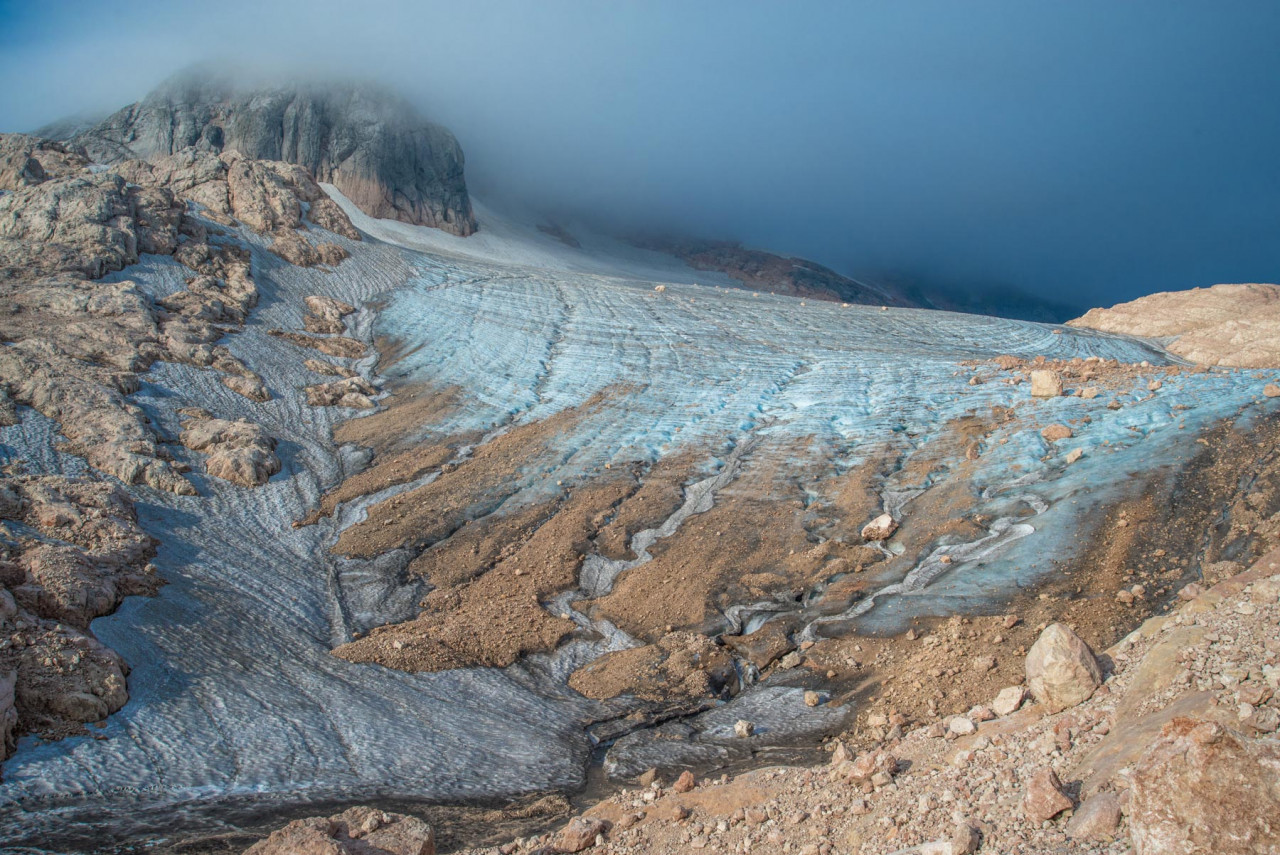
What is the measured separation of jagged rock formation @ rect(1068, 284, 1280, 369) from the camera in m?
20.2

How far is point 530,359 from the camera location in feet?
66.5

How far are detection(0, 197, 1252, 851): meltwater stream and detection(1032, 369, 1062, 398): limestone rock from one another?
0.37 m

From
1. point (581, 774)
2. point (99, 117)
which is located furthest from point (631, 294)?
point (99, 117)

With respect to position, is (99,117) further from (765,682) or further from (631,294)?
(765,682)

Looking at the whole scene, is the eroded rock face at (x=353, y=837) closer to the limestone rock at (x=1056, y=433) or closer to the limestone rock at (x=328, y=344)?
the limestone rock at (x=1056, y=433)

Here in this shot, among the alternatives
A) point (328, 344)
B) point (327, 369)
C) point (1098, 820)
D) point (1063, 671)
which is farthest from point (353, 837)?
point (328, 344)

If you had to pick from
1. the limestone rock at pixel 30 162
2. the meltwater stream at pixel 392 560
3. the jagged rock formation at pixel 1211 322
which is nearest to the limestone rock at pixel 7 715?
the meltwater stream at pixel 392 560

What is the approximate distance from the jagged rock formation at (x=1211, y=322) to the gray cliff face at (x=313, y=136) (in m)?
49.8

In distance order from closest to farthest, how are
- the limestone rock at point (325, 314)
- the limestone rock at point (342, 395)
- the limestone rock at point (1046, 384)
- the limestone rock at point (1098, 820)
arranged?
the limestone rock at point (1098, 820)
the limestone rock at point (1046, 384)
the limestone rock at point (342, 395)
the limestone rock at point (325, 314)

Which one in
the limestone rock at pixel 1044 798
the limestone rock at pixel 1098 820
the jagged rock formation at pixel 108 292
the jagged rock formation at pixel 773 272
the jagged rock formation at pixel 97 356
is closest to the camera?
the limestone rock at pixel 1098 820

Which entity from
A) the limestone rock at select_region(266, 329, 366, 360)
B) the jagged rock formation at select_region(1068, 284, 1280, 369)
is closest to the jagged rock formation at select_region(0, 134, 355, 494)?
the limestone rock at select_region(266, 329, 366, 360)

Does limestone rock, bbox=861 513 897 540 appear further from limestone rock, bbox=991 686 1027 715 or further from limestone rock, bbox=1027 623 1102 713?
limestone rock, bbox=1027 623 1102 713

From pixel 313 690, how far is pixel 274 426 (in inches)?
347

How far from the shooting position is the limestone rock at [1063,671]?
18.3 feet
